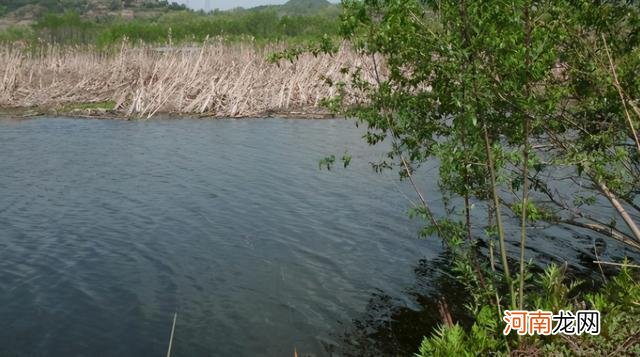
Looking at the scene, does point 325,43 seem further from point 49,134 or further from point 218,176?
point 49,134

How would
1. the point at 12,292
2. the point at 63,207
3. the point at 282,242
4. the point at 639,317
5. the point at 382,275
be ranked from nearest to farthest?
the point at 639,317
the point at 12,292
the point at 382,275
the point at 282,242
the point at 63,207

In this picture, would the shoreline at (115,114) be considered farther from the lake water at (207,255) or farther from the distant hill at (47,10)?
the distant hill at (47,10)

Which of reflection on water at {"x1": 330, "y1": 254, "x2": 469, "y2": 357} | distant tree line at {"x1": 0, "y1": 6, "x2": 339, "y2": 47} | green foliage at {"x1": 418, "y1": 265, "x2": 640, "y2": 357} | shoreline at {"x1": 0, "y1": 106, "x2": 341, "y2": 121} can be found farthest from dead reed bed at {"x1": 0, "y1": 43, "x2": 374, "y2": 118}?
distant tree line at {"x1": 0, "y1": 6, "x2": 339, "y2": 47}

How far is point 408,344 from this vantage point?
1112 cm

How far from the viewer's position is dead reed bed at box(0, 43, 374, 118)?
42.0 metres

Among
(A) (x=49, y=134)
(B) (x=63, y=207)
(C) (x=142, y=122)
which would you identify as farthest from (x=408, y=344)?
(C) (x=142, y=122)

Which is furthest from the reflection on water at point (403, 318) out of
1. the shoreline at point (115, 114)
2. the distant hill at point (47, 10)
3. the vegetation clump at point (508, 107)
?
the distant hill at point (47, 10)

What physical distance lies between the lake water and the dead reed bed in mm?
14208

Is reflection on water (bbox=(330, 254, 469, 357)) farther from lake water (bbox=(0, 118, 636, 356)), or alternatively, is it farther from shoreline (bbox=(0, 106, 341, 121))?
shoreline (bbox=(0, 106, 341, 121))

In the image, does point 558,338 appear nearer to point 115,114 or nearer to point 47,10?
point 115,114

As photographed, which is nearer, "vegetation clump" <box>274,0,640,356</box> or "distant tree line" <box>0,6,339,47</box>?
"vegetation clump" <box>274,0,640,356</box>

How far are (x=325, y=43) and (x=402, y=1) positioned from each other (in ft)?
6.20

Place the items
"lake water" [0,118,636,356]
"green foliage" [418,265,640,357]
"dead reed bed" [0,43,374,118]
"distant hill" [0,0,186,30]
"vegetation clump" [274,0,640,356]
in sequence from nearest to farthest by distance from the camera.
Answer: "green foliage" [418,265,640,357], "vegetation clump" [274,0,640,356], "lake water" [0,118,636,356], "dead reed bed" [0,43,374,118], "distant hill" [0,0,186,30]

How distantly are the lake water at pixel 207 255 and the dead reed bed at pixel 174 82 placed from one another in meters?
14.2
